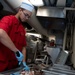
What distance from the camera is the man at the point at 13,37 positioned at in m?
1.97

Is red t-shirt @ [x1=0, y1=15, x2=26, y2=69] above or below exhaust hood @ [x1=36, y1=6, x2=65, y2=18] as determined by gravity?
below

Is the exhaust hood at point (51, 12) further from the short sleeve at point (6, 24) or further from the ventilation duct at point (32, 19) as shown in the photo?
the short sleeve at point (6, 24)

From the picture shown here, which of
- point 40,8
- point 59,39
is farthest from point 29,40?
point 40,8

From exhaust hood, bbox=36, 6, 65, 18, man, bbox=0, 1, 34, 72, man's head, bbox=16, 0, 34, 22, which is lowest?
man, bbox=0, 1, 34, 72

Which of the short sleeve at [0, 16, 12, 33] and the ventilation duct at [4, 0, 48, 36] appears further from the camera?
the ventilation duct at [4, 0, 48, 36]

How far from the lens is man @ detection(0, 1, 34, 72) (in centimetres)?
197

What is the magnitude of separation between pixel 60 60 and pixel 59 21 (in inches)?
42.7

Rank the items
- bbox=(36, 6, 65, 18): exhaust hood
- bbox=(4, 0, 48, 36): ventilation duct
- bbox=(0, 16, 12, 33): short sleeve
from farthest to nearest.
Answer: bbox=(36, 6, 65, 18): exhaust hood, bbox=(4, 0, 48, 36): ventilation duct, bbox=(0, 16, 12, 33): short sleeve

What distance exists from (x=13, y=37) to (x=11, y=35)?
4cm

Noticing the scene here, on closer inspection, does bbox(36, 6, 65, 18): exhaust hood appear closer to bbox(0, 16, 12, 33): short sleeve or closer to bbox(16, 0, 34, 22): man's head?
bbox(16, 0, 34, 22): man's head

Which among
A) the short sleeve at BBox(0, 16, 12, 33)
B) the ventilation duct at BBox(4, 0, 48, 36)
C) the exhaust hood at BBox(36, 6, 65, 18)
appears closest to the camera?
the short sleeve at BBox(0, 16, 12, 33)

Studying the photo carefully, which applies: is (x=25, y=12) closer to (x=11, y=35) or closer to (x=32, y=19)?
(x=11, y=35)

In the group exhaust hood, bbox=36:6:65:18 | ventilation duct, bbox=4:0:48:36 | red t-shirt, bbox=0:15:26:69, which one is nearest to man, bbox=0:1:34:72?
red t-shirt, bbox=0:15:26:69

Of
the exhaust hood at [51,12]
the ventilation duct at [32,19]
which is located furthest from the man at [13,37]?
the exhaust hood at [51,12]
